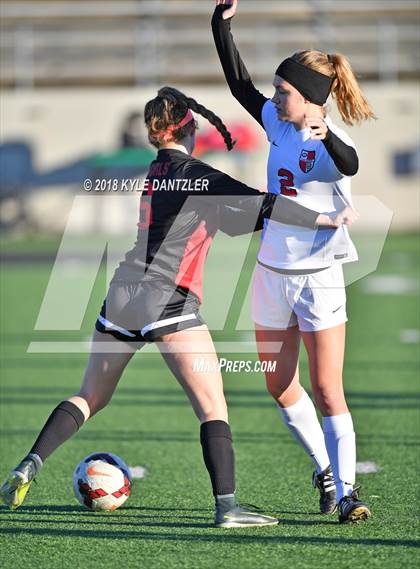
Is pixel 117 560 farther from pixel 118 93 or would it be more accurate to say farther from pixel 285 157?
pixel 118 93

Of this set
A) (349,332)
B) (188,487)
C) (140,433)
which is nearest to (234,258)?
(349,332)

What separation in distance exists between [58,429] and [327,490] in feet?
4.24

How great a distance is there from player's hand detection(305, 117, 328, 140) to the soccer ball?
193cm

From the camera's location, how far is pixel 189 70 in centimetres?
2975

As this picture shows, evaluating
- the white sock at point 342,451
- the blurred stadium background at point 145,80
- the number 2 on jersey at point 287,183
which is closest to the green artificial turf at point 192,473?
the white sock at point 342,451

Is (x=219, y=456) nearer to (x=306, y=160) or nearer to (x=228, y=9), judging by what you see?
(x=306, y=160)

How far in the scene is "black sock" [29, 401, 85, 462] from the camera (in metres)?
4.90

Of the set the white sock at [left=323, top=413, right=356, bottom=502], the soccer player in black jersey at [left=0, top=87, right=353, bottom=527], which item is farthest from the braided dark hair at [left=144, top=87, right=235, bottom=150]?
the white sock at [left=323, top=413, right=356, bottom=502]

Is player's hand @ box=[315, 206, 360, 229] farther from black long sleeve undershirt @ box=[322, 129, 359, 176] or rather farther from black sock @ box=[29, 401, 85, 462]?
black sock @ box=[29, 401, 85, 462]

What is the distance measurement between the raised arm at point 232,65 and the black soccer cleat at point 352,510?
69.3 inches

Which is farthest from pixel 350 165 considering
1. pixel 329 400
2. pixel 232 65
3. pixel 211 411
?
pixel 211 411

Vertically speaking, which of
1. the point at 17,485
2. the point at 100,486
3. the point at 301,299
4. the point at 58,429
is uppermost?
the point at 301,299

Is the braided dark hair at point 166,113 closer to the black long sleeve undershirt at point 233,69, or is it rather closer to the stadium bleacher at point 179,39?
the black long sleeve undershirt at point 233,69

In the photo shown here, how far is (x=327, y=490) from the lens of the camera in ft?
A: 17.2
